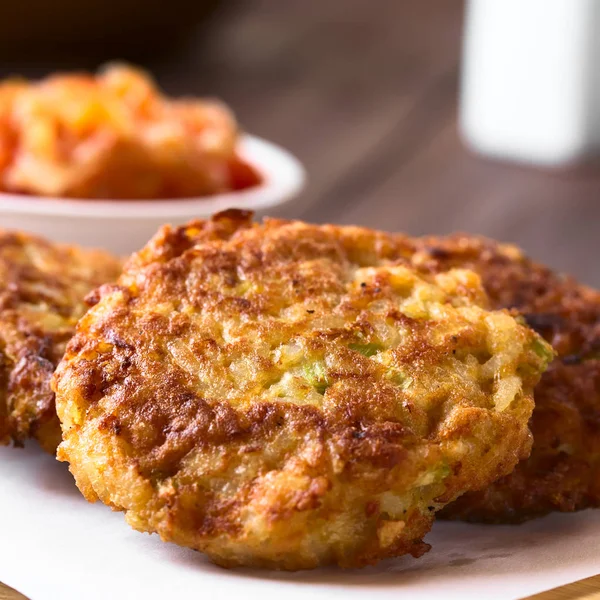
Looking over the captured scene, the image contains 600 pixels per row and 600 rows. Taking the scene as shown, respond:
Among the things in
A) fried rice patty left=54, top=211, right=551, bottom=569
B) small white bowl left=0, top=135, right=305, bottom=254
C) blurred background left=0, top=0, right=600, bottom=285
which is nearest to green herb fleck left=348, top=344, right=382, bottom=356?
fried rice patty left=54, top=211, right=551, bottom=569

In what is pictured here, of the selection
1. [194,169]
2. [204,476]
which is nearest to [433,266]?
[204,476]

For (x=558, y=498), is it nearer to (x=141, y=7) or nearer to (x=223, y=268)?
(x=223, y=268)

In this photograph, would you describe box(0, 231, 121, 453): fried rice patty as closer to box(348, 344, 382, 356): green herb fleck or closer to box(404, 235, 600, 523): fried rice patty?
box(348, 344, 382, 356): green herb fleck

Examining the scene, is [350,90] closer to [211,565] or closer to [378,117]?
[378,117]

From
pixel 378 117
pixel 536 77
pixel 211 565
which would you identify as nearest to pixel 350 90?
pixel 378 117

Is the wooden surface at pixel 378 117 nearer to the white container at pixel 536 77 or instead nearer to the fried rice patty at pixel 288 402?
the white container at pixel 536 77

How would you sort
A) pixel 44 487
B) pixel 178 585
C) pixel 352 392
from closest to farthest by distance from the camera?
pixel 178 585
pixel 352 392
pixel 44 487
